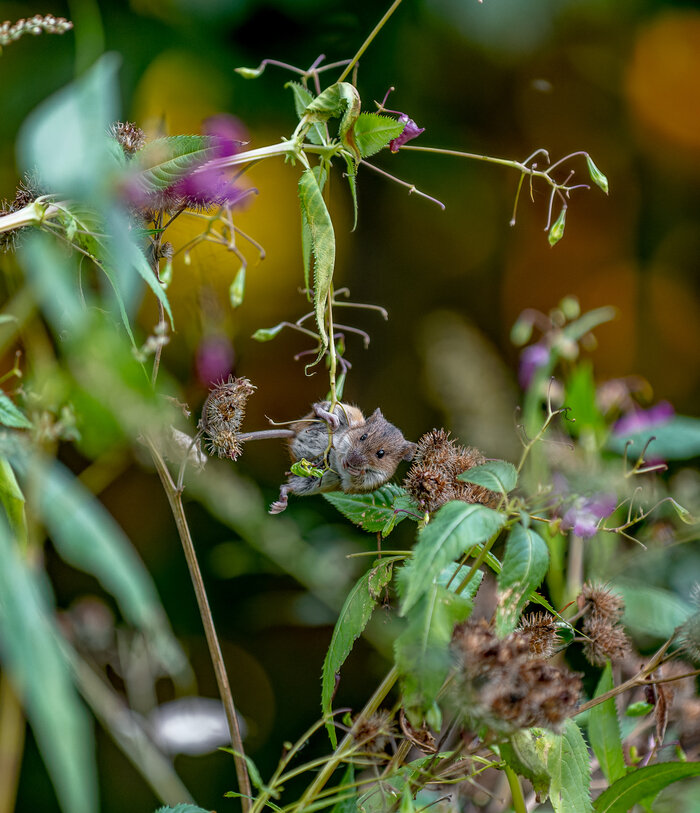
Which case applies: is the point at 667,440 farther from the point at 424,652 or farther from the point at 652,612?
the point at 424,652

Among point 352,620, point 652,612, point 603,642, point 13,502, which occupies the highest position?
point 13,502

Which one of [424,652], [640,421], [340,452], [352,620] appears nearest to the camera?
[424,652]

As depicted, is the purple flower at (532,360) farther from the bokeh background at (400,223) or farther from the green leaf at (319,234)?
the green leaf at (319,234)

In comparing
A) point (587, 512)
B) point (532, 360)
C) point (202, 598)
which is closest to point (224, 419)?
point (202, 598)

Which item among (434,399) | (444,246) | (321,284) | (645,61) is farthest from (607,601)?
(645,61)

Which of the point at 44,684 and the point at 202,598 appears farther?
the point at 202,598

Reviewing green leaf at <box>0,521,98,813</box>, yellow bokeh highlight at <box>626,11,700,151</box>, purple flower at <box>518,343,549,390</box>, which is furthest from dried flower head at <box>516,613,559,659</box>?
yellow bokeh highlight at <box>626,11,700,151</box>

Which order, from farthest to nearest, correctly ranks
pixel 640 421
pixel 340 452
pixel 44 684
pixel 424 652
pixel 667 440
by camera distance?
pixel 640 421 → pixel 667 440 → pixel 340 452 → pixel 424 652 → pixel 44 684

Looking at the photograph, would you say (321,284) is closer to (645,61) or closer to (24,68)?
(24,68)
